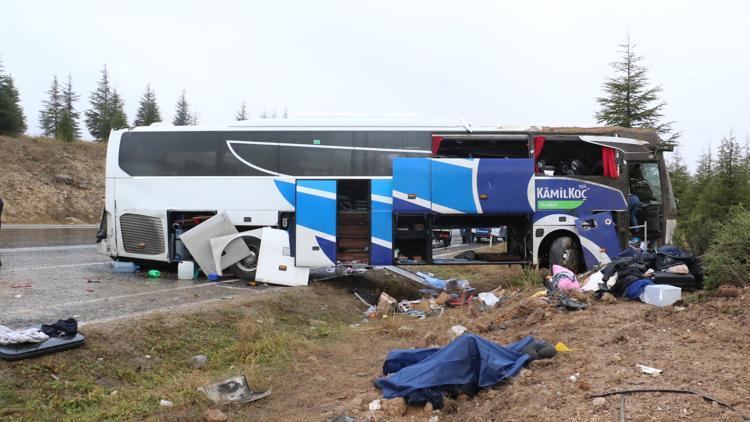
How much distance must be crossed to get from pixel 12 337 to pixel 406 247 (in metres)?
7.57

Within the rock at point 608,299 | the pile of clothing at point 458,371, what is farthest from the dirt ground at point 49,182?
the pile of clothing at point 458,371

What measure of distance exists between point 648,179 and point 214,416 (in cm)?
1046

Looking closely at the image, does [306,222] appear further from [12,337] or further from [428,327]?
[12,337]

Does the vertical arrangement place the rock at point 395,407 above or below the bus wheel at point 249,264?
below

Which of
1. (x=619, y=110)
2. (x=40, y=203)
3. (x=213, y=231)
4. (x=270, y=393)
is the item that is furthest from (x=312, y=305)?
(x=40, y=203)

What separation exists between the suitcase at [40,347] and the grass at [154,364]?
6cm

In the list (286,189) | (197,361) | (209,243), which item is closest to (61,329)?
(197,361)

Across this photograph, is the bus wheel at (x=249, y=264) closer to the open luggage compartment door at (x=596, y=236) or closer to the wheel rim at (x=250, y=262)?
the wheel rim at (x=250, y=262)

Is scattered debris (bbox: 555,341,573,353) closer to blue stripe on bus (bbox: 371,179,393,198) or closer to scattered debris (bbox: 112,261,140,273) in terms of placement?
blue stripe on bus (bbox: 371,179,393,198)

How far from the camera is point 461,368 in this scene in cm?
450

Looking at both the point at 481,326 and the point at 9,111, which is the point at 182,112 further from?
the point at 481,326

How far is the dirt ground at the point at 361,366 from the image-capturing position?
397 cm

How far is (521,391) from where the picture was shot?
4.17 meters

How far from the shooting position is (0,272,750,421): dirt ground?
3.97m
